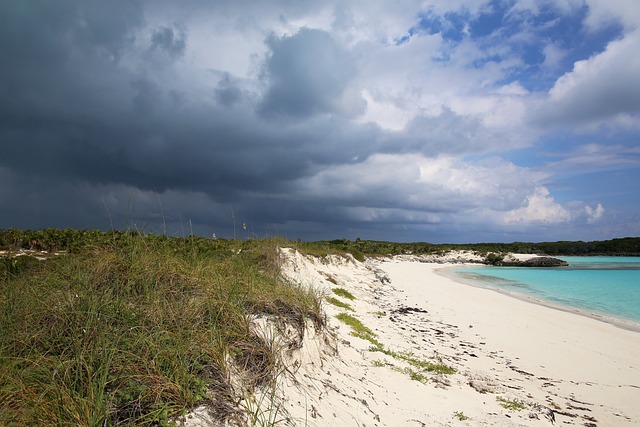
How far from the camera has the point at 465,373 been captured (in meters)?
7.86

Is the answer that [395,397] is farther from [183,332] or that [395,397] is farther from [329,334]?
[183,332]

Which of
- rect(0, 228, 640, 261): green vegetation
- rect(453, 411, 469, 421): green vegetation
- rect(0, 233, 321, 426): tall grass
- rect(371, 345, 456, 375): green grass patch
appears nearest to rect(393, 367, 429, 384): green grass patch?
rect(371, 345, 456, 375): green grass patch

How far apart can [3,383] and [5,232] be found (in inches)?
586

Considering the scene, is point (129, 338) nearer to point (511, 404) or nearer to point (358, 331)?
point (511, 404)

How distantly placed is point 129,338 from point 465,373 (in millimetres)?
7050

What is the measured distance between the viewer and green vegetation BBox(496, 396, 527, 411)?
20.3ft

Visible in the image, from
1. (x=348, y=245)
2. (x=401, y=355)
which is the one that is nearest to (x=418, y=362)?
(x=401, y=355)

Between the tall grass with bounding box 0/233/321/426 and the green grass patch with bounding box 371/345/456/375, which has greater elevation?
the tall grass with bounding box 0/233/321/426

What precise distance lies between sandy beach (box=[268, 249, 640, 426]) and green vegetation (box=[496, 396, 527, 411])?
0.02 meters

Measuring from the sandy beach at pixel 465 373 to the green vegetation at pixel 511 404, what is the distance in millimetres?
17

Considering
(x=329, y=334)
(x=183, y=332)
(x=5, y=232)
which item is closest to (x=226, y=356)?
(x=183, y=332)

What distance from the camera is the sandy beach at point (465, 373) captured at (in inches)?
201

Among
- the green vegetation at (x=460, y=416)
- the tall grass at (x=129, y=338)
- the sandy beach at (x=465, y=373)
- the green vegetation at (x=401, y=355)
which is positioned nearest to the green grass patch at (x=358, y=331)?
the green vegetation at (x=401, y=355)

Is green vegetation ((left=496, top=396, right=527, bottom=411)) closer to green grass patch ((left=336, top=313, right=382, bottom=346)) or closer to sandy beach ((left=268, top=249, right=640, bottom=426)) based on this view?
sandy beach ((left=268, top=249, right=640, bottom=426))
